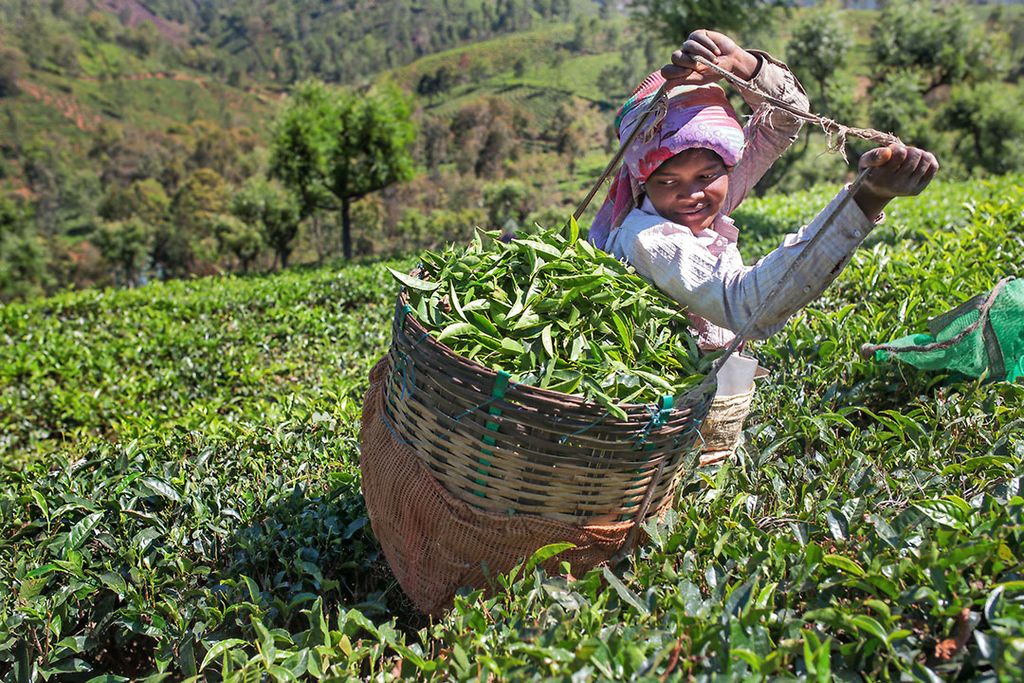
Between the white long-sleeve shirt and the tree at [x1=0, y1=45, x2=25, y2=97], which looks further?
the tree at [x1=0, y1=45, x2=25, y2=97]

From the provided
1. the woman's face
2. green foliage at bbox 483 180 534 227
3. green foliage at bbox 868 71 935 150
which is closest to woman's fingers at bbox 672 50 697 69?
the woman's face

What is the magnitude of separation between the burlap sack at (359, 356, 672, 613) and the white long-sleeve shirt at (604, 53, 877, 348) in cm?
62

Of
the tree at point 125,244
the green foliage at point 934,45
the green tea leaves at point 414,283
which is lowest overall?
the tree at point 125,244

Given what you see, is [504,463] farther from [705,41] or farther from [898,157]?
[705,41]

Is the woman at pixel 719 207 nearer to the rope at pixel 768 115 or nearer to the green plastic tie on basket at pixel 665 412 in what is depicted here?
the rope at pixel 768 115

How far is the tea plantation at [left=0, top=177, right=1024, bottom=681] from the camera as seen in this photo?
1.46 m

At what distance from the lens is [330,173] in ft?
70.7

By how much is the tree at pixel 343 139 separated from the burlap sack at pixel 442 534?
2013 centimetres

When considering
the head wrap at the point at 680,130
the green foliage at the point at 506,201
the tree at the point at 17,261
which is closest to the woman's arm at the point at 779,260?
the head wrap at the point at 680,130

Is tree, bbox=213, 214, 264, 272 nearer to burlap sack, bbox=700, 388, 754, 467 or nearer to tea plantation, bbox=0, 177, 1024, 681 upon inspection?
tea plantation, bbox=0, 177, 1024, 681

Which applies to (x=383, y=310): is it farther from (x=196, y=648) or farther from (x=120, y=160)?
(x=120, y=160)

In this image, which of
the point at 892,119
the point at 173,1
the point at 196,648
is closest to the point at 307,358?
the point at 196,648

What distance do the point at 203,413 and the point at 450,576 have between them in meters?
2.67

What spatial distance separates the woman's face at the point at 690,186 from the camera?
2225mm
